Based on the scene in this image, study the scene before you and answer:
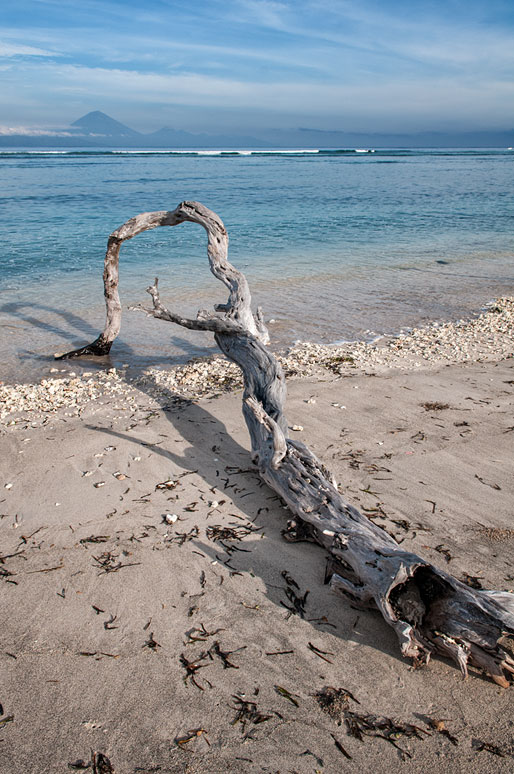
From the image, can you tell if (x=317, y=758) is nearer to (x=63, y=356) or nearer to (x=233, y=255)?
(x=63, y=356)

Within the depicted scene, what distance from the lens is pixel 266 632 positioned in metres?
2.94

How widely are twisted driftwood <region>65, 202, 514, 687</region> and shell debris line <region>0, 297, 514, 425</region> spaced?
148 centimetres

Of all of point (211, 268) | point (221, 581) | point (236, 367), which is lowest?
point (221, 581)

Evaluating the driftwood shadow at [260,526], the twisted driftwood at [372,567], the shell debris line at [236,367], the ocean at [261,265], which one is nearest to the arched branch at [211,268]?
the ocean at [261,265]

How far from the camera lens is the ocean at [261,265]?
28.8 ft

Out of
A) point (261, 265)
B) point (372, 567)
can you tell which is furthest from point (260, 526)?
point (261, 265)

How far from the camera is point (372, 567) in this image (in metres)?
2.93

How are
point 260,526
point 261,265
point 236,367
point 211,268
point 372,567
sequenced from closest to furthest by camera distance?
point 372,567 → point 260,526 → point 211,268 → point 236,367 → point 261,265

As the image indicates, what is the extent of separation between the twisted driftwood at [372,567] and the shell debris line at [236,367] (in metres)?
1.48

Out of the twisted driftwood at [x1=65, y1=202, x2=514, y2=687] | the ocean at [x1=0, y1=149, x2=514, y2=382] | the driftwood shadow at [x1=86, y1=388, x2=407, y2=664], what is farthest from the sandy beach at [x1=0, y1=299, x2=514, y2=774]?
the ocean at [x1=0, y1=149, x2=514, y2=382]

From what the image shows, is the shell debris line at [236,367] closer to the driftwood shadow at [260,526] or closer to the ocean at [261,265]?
the ocean at [261,265]

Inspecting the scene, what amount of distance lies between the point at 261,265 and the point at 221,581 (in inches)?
454

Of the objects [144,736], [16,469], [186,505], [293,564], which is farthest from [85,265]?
[144,736]

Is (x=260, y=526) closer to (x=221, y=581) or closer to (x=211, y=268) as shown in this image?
(x=221, y=581)
